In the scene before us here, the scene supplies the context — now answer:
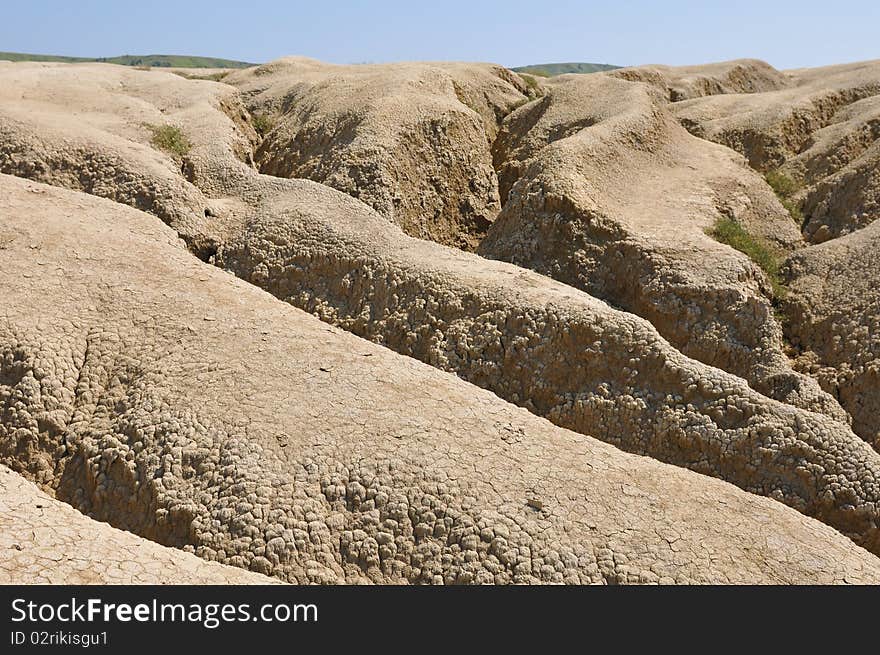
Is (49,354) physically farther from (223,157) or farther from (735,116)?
(735,116)

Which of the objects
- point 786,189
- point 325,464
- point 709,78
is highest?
point 709,78

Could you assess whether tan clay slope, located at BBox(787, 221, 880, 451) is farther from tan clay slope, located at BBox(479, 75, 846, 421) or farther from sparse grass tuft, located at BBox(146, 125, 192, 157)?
sparse grass tuft, located at BBox(146, 125, 192, 157)

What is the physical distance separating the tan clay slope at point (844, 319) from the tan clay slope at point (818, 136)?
2.47 m

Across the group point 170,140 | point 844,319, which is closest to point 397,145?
point 170,140

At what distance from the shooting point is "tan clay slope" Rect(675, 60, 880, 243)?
19938 mm

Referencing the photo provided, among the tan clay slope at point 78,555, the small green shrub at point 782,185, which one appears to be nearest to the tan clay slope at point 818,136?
the small green shrub at point 782,185

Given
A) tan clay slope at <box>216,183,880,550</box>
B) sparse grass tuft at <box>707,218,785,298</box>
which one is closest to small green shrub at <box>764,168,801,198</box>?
sparse grass tuft at <box>707,218,785,298</box>

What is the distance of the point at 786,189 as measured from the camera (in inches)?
868

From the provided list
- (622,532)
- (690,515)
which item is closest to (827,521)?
(690,515)

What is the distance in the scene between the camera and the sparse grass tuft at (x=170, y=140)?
19016 mm

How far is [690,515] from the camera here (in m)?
8.71

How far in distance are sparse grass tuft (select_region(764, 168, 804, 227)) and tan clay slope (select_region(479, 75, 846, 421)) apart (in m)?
0.84

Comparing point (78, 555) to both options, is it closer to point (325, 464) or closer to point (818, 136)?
point (325, 464)

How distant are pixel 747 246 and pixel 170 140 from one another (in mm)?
13786
